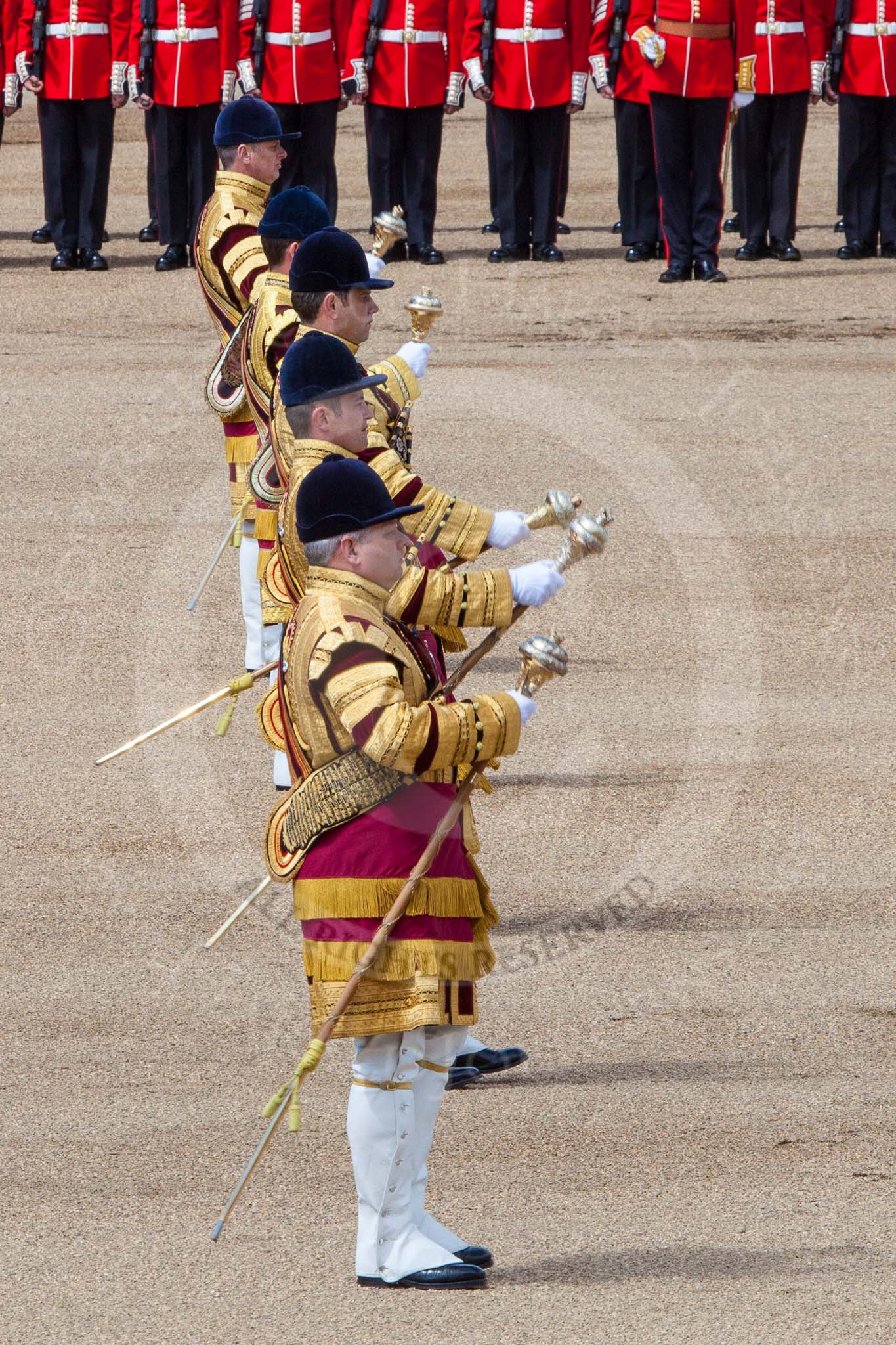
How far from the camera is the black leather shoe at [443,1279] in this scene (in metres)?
3.86

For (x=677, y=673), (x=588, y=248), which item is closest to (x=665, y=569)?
(x=677, y=673)

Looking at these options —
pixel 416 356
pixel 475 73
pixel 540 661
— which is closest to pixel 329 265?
pixel 416 356

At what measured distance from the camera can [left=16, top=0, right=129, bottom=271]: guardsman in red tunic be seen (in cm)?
1278

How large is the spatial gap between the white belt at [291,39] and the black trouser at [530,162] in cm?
120

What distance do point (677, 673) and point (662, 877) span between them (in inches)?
68.3

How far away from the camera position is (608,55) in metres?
12.7

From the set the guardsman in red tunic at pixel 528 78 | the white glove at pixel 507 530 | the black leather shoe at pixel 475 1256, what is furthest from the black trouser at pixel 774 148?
the black leather shoe at pixel 475 1256

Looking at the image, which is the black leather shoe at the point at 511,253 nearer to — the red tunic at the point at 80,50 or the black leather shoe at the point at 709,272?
the black leather shoe at the point at 709,272

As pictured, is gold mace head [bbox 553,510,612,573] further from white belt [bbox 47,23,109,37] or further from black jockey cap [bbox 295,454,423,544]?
white belt [bbox 47,23,109,37]

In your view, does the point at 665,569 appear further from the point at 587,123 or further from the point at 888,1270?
the point at 587,123

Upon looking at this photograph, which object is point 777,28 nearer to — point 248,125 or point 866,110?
point 866,110

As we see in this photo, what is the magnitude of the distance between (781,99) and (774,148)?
0.29 meters

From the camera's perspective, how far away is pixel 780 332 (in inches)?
473

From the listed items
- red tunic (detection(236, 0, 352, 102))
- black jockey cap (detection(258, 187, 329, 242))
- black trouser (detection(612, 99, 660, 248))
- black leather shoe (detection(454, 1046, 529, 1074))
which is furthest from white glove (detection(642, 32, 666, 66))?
black leather shoe (detection(454, 1046, 529, 1074))
